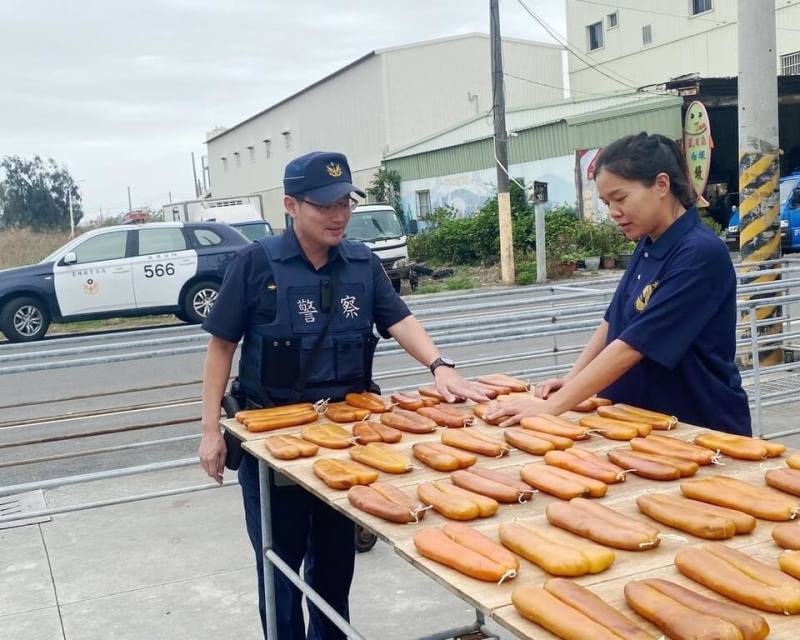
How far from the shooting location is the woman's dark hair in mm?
2783

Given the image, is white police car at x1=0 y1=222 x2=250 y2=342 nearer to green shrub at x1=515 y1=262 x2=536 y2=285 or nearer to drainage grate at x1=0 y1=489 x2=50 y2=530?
green shrub at x1=515 y1=262 x2=536 y2=285

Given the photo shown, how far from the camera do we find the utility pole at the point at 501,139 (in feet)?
60.8

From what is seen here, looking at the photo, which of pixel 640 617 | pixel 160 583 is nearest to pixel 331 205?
pixel 640 617

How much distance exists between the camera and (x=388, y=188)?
3316cm

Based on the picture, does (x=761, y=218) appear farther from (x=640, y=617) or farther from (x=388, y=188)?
(x=388, y=188)

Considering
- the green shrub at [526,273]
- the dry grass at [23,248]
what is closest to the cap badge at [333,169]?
the green shrub at [526,273]

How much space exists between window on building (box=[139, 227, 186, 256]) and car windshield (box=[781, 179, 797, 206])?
1456 cm

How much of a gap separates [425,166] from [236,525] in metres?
26.4

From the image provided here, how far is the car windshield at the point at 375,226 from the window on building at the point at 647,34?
22.0 meters

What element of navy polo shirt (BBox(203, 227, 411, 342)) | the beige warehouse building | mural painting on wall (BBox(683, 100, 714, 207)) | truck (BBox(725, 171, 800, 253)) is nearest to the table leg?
navy polo shirt (BBox(203, 227, 411, 342))

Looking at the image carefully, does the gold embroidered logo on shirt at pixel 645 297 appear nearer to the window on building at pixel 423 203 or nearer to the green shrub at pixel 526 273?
the green shrub at pixel 526 273

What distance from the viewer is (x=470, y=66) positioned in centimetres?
3594

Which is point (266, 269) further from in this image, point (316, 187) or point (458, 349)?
point (458, 349)

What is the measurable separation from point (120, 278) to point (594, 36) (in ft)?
103
